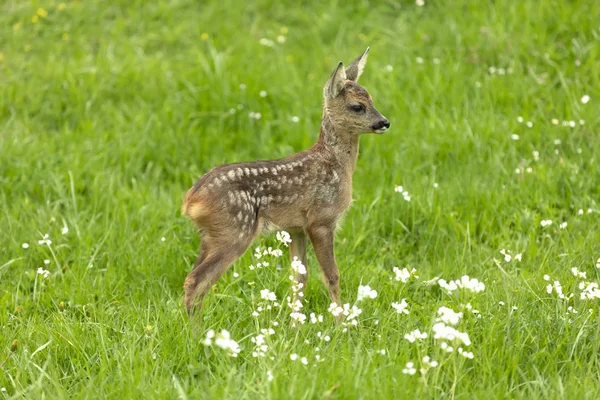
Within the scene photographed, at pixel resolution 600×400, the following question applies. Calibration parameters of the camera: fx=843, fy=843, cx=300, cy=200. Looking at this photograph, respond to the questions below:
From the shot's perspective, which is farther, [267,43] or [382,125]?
[267,43]

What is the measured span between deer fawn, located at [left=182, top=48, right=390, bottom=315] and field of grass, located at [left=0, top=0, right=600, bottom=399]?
35 centimetres

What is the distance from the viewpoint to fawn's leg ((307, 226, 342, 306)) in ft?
19.6

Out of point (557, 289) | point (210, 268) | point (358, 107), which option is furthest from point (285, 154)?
point (557, 289)

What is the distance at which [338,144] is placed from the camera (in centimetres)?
631

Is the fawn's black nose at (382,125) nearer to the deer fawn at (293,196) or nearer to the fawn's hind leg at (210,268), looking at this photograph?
the deer fawn at (293,196)

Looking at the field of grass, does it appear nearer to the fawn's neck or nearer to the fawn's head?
the fawn's neck

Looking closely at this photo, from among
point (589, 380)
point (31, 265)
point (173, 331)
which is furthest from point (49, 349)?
point (589, 380)

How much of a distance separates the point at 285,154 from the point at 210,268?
2.93m

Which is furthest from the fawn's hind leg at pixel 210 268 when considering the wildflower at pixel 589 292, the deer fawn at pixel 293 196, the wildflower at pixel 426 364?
the wildflower at pixel 589 292

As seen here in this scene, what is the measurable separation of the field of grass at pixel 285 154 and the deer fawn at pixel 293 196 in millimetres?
352

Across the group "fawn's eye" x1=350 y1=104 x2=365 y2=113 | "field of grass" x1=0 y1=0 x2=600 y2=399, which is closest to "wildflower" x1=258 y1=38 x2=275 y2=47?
"field of grass" x1=0 y1=0 x2=600 y2=399

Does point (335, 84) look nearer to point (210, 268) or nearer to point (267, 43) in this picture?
point (210, 268)

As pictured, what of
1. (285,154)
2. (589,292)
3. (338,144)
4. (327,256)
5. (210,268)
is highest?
(338,144)

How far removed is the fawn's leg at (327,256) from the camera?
19.6ft
